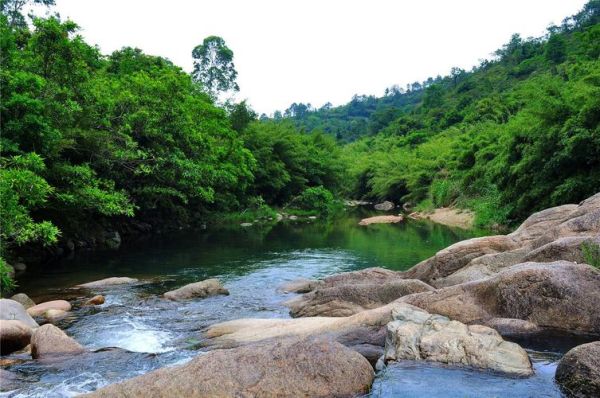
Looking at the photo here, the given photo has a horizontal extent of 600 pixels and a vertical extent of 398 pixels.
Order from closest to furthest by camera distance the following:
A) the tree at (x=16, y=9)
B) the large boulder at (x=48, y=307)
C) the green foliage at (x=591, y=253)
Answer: the green foliage at (x=591, y=253) < the large boulder at (x=48, y=307) < the tree at (x=16, y=9)

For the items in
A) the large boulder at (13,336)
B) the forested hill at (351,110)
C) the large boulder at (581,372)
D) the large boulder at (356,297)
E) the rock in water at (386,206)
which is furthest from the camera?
the forested hill at (351,110)

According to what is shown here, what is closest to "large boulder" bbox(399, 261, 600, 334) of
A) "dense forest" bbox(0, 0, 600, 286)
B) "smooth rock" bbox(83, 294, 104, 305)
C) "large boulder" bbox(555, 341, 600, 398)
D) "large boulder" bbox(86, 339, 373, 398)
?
"large boulder" bbox(555, 341, 600, 398)

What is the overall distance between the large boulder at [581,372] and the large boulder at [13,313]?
30.7 ft

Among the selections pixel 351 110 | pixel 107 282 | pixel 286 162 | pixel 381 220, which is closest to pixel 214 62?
pixel 286 162

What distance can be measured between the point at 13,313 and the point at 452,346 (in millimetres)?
8429

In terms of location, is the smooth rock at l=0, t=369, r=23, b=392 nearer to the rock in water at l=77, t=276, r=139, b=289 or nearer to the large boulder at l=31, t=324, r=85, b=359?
the large boulder at l=31, t=324, r=85, b=359

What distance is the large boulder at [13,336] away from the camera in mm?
9141

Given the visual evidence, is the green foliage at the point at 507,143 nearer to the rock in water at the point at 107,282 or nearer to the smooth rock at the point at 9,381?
the rock in water at the point at 107,282

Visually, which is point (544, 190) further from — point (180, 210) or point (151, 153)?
point (180, 210)

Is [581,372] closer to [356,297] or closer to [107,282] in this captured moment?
[356,297]

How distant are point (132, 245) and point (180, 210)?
806 cm

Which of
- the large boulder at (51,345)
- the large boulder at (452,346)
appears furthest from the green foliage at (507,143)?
the large boulder at (51,345)

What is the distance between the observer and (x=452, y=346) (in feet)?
23.4

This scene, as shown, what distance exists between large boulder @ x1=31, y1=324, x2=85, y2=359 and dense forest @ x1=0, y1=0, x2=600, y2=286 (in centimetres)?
391
